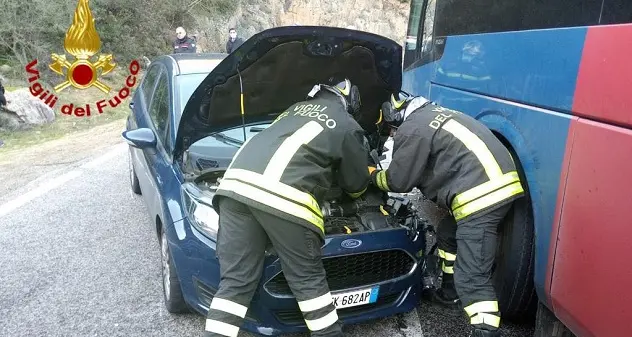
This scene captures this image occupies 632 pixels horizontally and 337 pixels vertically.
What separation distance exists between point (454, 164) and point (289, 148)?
97cm

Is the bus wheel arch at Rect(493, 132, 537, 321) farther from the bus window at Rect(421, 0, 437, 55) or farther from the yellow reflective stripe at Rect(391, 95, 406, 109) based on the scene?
the bus window at Rect(421, 0, 437, 55)

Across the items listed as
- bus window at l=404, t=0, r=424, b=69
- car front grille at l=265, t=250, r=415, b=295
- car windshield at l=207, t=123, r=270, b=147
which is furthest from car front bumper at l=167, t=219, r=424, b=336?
bus window at l=404, t=0, r=424, b=69

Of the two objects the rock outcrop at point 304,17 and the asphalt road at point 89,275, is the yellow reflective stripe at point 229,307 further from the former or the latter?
the rock outcrop at point 304,17

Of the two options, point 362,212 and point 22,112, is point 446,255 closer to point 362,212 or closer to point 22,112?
point 362,212

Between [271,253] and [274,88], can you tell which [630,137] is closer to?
[271,253]

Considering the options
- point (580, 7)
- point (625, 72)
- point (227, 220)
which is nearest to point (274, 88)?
point (227, 220)

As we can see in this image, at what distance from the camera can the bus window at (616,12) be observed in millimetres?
2109

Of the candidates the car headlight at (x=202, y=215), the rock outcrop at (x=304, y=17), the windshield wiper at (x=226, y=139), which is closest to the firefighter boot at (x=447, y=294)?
the car headlight at (x=202, y=215)

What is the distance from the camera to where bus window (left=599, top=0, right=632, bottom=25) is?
2109 mm

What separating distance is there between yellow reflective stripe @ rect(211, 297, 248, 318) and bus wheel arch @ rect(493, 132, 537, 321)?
1567mm

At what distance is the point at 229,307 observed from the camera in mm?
2369

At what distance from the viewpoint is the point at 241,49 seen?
8.96ft

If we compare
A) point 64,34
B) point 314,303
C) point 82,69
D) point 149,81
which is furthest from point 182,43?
point 314,303

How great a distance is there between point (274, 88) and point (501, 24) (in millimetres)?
1587
